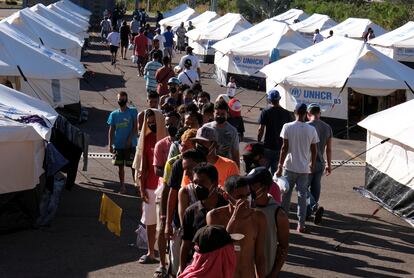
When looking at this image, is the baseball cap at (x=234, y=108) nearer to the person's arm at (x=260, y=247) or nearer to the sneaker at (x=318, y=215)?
the sneaker at (x=318, y=215)

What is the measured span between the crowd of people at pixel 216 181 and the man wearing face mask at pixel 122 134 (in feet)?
0.05

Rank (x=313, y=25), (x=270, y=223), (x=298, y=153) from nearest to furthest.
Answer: (x=270, y=223) → (x=298, y=153) → (x=313, y=25)

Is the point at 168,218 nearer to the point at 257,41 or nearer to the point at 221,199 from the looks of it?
the point at 221,199

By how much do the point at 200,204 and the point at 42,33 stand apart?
18905mm

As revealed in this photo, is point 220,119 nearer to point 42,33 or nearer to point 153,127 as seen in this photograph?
point 153,127

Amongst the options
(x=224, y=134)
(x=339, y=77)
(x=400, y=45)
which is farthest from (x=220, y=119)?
(x=400, y=45)

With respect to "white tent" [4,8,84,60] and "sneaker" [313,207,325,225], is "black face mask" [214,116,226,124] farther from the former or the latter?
"white tent" [4,8,84,60]

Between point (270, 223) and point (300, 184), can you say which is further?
point (300, 184)

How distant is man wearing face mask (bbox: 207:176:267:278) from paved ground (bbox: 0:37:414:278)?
311 centimetres

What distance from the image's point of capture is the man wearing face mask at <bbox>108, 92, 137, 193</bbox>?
42.5 ft

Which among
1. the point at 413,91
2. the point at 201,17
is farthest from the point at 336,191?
the point at 201,17

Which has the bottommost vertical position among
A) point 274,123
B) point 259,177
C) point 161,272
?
point 161,272

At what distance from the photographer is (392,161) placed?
1316 cm

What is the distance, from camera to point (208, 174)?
687 cm
